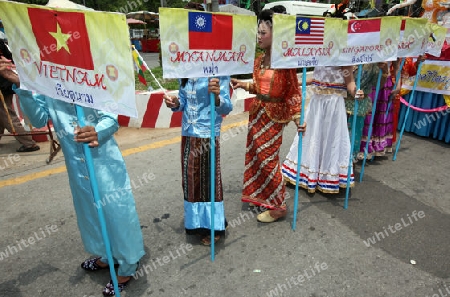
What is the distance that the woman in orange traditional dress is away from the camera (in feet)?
8.43

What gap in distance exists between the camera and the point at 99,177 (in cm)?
187

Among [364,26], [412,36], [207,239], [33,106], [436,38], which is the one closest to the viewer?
[33,106]

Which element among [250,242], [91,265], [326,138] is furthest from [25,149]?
[326,138]

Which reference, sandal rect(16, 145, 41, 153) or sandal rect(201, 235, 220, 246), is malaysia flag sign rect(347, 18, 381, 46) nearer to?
sandal rect(201, 235, 220, 246)

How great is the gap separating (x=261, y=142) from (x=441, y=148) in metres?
3.65

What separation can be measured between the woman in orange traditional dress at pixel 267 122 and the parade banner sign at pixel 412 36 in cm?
154

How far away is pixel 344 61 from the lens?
268 cm

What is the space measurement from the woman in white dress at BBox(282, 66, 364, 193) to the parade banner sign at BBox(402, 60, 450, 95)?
8.52 feet

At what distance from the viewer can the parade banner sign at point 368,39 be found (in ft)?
8.68

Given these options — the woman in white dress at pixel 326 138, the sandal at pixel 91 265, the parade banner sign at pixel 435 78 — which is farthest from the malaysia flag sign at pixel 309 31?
the parade banner sign at pixel 435 78

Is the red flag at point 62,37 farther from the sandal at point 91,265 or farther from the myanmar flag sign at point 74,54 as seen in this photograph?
the sandal at point 91,265

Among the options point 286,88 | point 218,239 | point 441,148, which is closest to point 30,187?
point 218,239

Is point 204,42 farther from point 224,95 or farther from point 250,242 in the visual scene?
point 250,242

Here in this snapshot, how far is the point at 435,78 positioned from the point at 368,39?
2950mm
